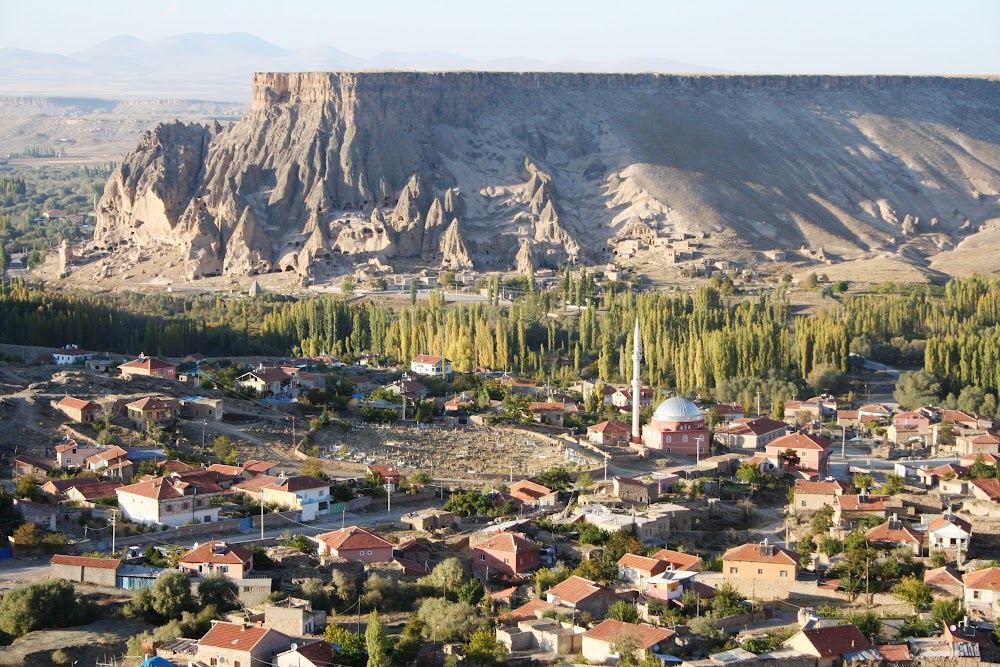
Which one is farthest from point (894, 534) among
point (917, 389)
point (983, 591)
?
point (917, 389)

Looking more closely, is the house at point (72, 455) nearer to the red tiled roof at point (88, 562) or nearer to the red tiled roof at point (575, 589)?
the red tiled roof at point (88, 562)

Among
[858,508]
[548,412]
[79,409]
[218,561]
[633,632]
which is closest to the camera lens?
[633,632]

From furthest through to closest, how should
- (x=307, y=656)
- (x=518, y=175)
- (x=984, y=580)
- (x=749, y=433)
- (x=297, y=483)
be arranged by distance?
(x=518, y=175)
(x=749, y=433)
(x=297, y=483)
(x=984, y=580)
(x=307, y=656)

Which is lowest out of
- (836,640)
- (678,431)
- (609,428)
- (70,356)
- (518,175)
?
(609,428)

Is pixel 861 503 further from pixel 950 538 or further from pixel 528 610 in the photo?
pixel 528 610

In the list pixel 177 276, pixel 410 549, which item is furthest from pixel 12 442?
pixel 177 276

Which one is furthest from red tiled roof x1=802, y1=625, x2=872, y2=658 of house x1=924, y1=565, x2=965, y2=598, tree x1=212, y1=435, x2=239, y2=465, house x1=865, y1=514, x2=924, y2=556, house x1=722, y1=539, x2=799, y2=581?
tree x1=212, y1=435, x2=239, y2=465

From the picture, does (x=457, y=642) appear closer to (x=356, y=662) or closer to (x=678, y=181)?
(x=356, y=662)
